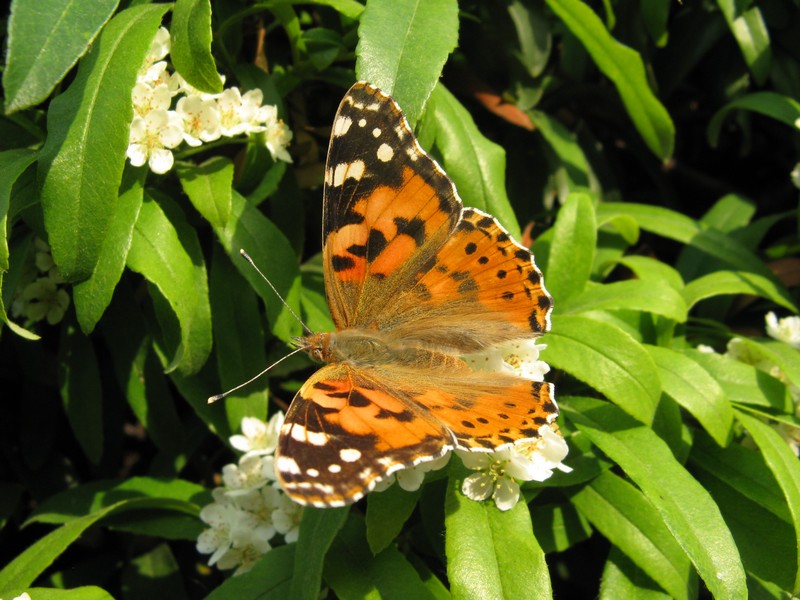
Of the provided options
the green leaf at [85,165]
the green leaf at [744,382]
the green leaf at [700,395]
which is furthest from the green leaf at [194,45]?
the green leaf at [744,382]

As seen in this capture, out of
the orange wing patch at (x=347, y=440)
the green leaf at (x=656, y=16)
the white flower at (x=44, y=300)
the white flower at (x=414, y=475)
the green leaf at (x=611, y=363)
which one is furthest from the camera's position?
the green leaf at (x=656, y=16)

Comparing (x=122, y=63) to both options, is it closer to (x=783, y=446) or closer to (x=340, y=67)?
(x=340, y=67)

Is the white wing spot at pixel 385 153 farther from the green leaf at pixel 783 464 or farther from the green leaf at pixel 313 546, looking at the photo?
the green leaf at pixel 783 464

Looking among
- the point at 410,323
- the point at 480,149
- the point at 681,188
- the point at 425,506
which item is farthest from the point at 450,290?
the point at 681,188

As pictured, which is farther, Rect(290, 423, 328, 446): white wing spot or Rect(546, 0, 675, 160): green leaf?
Rect(546, 0, 675, 160): green leaf

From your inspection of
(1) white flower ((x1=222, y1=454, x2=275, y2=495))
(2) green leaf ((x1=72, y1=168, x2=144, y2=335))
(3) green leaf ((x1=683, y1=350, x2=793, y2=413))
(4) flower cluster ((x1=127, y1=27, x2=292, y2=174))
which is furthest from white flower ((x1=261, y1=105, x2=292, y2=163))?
(3) green leaf ((x1=683, y1=350, x2=793, y2=413))

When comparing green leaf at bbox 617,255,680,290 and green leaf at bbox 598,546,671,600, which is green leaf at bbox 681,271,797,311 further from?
green leaf at bbox 598,546,671,600

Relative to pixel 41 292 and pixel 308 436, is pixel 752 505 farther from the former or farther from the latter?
pixel 41 292

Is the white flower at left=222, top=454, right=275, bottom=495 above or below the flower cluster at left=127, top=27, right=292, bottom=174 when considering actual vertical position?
below
